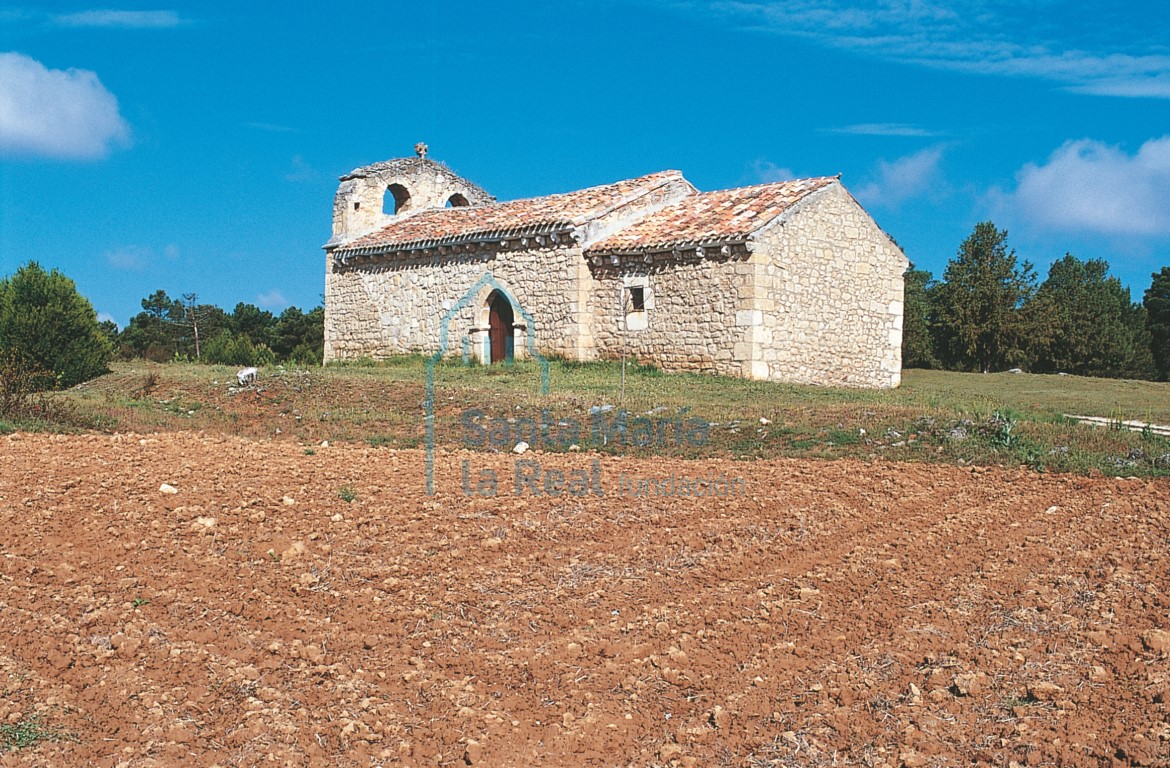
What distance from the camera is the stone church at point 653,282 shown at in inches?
727

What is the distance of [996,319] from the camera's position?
33.8 metres

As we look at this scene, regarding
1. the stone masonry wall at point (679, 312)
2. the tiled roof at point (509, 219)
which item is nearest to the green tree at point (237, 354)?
the tiled roof at point (509, 219)

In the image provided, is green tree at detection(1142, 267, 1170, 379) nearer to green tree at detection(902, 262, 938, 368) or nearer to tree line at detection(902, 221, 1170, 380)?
tree line at detection(902, 221, 1170, 380)

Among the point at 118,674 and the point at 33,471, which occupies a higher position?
the point at 33,471

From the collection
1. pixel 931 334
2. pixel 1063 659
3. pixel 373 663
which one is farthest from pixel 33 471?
pixel 931 334

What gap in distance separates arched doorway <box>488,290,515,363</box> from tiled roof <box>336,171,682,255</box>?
1463mm

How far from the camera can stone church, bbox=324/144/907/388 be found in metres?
18.5

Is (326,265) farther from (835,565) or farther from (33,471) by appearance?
(835,565)

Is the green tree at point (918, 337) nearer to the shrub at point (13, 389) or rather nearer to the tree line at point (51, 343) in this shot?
the tree line at point (51, 343)

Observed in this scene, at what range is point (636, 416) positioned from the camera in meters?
12.3

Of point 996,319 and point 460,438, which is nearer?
point 460,438

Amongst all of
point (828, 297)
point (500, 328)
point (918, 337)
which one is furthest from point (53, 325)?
point (918, 337)

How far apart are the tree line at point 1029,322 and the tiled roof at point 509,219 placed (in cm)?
1697

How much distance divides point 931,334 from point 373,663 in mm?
37811
